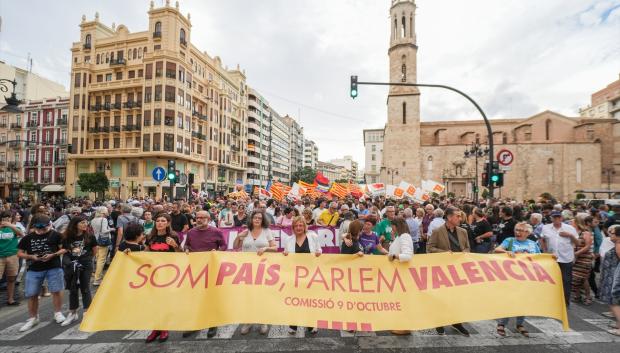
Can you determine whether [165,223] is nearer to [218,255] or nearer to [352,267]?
[218,255]

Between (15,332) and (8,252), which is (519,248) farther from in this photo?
(8,252)

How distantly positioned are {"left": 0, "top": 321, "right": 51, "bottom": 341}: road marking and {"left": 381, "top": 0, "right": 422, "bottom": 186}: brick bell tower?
43.5 m

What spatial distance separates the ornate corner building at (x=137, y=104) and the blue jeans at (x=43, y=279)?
32.5m

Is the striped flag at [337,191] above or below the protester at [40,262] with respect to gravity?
above

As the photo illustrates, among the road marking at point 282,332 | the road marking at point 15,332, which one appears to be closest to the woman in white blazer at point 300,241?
the road marking at point 282,332

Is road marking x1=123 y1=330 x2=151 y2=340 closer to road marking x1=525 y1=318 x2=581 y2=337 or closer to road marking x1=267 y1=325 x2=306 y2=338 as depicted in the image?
road marking x1=267 y1=325 x2=306 y2=338

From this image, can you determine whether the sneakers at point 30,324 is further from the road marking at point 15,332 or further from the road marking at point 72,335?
the road marking at point 72,335

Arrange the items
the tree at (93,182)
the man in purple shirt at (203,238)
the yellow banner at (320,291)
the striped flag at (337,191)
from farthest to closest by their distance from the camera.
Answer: the tree at (93,182)
the striped flag at (337,191)
the man in purple shirt at (203,238)
the yellow banner at (320,291)

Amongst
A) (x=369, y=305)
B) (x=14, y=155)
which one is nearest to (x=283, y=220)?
(x=369, y=305)

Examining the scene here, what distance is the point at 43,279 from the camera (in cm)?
501

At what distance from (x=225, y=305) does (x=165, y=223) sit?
63.8 inches

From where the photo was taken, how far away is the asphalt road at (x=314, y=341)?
14.0 feet

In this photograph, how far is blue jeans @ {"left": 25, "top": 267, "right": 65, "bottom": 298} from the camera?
15.9 ft

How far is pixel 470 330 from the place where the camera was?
16.1 ft
